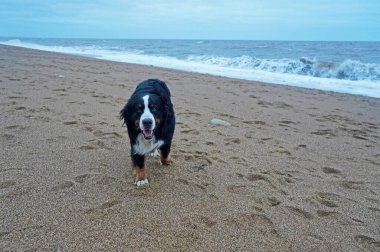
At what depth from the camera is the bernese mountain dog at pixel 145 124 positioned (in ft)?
10.5

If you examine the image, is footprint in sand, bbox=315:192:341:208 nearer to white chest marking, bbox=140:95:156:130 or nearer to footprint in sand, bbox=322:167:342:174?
footprint in sand, bbox=322:167:342:174

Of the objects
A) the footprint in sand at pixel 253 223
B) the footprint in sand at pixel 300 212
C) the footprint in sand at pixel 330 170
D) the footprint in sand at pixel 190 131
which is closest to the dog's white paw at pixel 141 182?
the footprint in sand at pixel 253 223

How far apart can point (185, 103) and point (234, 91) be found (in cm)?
257

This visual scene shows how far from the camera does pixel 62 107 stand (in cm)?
597

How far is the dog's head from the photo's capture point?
315cm

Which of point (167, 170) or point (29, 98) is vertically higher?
point (29, 98)

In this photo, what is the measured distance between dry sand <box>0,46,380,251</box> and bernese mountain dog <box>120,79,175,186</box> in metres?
0.27

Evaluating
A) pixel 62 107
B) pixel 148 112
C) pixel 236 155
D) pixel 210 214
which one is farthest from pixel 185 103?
pixel 210 214

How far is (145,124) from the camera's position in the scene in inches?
123

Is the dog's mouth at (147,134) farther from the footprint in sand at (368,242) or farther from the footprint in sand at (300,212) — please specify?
the footprint in sand at (368,242)

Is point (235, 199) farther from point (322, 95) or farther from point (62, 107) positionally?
point (322, 95)

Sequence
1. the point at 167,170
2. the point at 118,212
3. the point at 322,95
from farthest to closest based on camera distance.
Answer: the point at 322,95, the point at 167,170, the point at 118,212

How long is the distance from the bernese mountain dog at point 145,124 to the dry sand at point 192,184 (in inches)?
10.5

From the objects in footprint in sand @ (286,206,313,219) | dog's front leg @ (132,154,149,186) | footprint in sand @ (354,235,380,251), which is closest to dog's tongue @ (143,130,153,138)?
dog's front leg @ (132,154,149,186)
